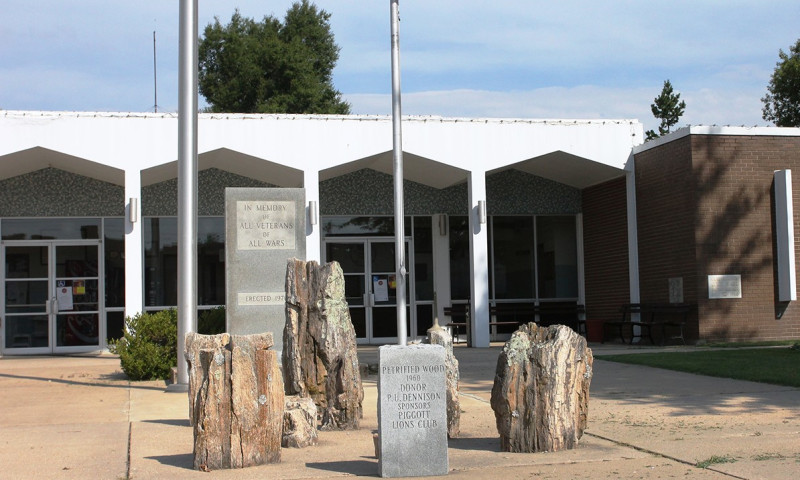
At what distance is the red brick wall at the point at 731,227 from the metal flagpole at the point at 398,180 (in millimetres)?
6191

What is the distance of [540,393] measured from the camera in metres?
7.72

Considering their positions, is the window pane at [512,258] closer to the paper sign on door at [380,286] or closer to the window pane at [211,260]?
the paper sign on door at [380,286]

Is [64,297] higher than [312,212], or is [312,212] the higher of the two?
[312,212]

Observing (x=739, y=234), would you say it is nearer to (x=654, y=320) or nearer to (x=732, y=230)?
(x=732, y=230)

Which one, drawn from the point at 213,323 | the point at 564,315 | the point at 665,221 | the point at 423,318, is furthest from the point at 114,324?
the point at 665,221

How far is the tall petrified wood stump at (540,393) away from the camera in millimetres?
7727

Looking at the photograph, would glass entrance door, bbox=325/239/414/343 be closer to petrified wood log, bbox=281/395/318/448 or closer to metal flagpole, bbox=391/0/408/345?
metal flagpole, bbox=391/0/408/345

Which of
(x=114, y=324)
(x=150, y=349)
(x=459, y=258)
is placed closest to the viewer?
(x=150, y=349)

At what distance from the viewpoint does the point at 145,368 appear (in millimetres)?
14680

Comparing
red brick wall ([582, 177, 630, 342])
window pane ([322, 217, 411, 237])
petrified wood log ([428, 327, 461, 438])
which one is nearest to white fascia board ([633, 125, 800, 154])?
red brick wall ([582, 177, 630, 342])

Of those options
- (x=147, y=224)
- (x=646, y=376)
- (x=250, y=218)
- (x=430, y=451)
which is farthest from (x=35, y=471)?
(x=147, y=224)

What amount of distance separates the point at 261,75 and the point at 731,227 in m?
32.7

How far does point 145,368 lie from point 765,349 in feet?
36.6

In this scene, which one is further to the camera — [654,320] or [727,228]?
[654,320]
